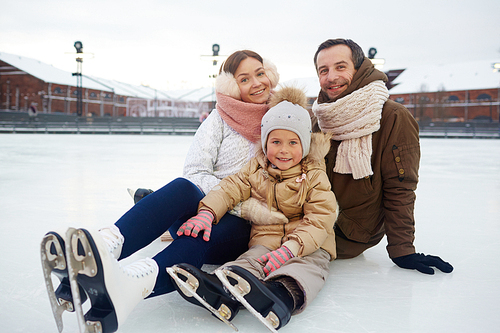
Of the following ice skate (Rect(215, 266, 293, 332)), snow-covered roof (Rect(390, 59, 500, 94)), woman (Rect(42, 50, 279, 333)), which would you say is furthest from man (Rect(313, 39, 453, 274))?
snow-covered roof (Rect(390, 59, 500, 94))

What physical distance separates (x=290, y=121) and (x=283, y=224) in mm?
501

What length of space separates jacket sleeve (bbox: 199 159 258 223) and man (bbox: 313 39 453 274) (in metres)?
0.51

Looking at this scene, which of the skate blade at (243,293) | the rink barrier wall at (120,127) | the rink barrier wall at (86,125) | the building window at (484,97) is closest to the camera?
the skate blade at (243,293)

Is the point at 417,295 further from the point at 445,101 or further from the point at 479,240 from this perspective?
the point at 445,101

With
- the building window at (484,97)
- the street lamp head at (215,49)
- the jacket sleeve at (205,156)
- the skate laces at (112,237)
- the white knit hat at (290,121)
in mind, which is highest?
the building window at (484,97)

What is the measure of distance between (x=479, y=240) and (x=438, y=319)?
137 centimetres

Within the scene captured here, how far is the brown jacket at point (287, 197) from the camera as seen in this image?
5.74 feet

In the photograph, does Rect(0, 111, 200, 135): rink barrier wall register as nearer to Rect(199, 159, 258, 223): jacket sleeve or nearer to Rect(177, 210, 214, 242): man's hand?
Rect(199, 159, 258, 223): jacket sleeve

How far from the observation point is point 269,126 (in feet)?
6.14

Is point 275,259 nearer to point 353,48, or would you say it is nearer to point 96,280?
point 96,280

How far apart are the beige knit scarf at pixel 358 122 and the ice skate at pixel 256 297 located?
945 millimetres

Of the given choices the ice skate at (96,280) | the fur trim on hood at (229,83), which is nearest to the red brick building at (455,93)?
the fur trim on hood at (229,83)

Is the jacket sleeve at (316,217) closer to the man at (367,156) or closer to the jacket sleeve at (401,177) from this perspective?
the man at (367,156)

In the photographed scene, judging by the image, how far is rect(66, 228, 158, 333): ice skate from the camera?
3.87 ft
